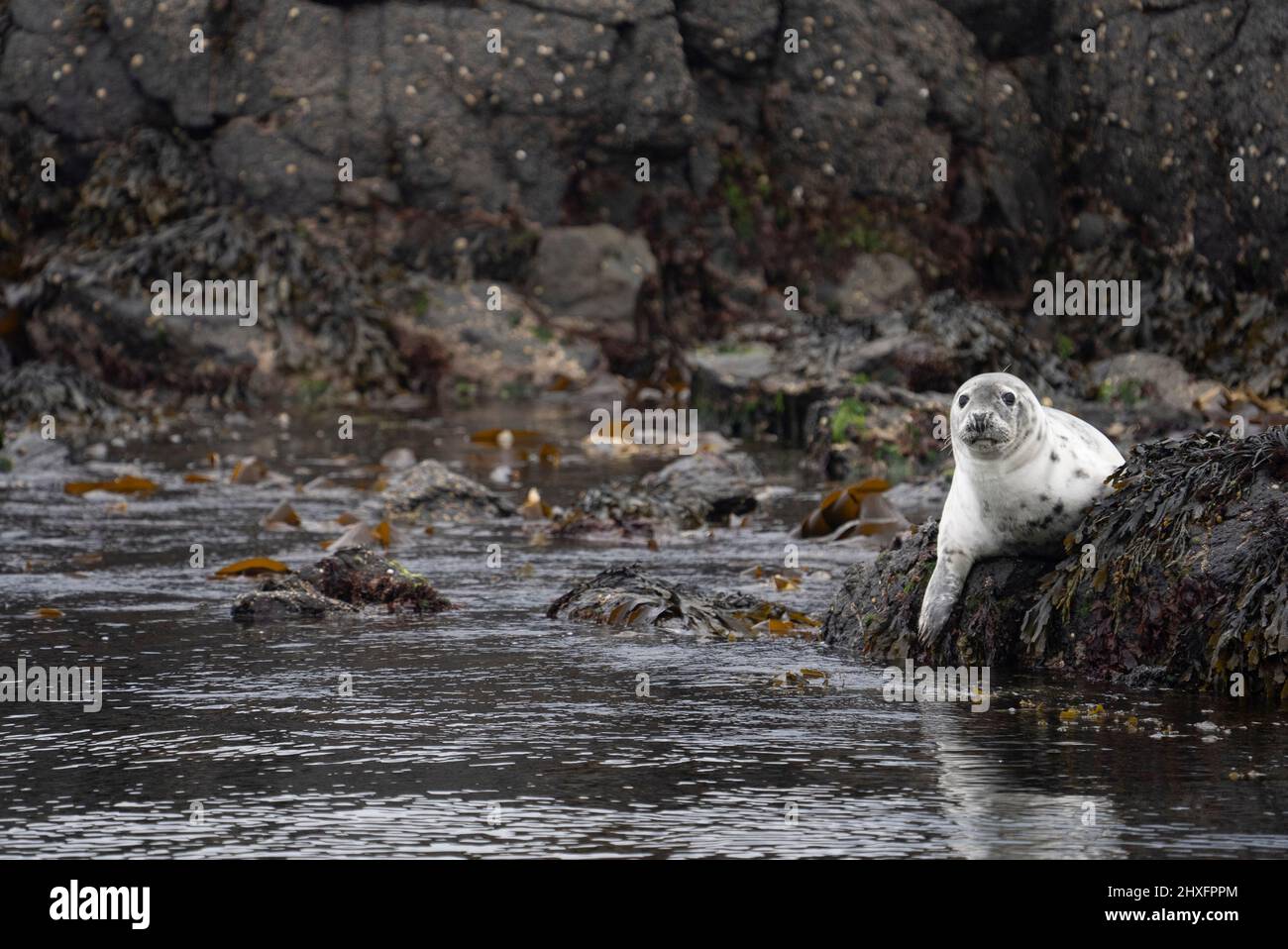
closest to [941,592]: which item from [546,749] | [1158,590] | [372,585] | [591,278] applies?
[1158,590]

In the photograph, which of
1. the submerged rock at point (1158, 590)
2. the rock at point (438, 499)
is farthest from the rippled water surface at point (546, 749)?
the rock at point (438, 499)

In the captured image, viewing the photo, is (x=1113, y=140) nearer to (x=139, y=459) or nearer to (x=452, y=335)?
(x=452, y=335)

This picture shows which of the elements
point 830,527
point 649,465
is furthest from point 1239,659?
point 649,465

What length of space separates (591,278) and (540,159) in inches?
55.8

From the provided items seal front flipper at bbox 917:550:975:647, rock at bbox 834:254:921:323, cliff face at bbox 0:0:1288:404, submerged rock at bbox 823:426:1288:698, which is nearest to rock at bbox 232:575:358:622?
submerged rock at bbox 823:426:1288:698

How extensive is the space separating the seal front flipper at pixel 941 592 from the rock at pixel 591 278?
45.2 feet

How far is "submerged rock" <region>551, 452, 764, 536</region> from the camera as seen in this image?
11078 mm

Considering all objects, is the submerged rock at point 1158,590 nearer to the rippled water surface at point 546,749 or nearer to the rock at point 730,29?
the rippled water surface at point 546,749

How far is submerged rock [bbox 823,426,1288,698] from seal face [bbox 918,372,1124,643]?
91 millimetres

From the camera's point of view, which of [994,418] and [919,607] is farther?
[919,607]

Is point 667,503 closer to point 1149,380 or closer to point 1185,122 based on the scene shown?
point 1149,380

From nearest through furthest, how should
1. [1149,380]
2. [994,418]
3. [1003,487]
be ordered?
[994,418] < [1003,487] < [1149,380]

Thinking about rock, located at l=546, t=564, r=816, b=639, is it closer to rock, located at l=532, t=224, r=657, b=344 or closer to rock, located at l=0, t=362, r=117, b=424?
rock, located at l=0, t=362, r=117, b=424

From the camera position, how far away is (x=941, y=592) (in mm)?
6895
